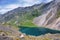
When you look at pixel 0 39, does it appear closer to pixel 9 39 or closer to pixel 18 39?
pixel 9 39

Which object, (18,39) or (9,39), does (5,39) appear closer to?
(9,39)

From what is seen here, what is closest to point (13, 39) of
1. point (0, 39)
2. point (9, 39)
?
point (9, 39)

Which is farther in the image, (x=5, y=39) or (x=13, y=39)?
(x=13, y=39)

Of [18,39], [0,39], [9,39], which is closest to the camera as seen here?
[0,39]

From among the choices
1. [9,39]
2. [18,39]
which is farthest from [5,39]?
[18,39]

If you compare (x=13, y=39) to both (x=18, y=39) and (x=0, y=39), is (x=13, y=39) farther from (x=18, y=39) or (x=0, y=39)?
(x=0, y=39)

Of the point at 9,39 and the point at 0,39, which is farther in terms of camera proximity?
the point at 9,39

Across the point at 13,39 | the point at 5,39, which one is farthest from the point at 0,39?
the point at 13,39

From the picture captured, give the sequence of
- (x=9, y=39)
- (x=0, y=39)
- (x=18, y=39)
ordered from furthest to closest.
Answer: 1. (x=18, y=39)
2. (x=9, y=39)
3. (x=0, y=39)
